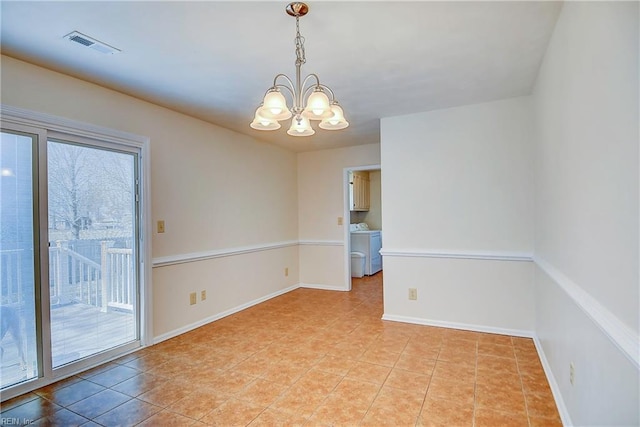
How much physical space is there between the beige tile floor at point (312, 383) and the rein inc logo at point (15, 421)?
0.02 m

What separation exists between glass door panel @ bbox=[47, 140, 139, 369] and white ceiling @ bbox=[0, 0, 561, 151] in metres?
0.71

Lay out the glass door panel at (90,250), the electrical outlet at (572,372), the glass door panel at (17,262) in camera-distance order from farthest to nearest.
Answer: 1. the glass door panel at (90,250)
2. the glass door panel at (17,262)
3. the electrical outlet at (572,372)

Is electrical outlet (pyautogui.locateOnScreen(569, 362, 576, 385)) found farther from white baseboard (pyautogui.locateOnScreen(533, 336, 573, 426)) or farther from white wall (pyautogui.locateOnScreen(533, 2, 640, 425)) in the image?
white baseboard (pyautogui.locateOnScreen(533, 336, 573, 426))

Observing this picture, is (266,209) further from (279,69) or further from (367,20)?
(367,20)

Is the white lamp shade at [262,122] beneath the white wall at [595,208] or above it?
above

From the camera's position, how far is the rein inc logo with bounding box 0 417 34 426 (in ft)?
6.43

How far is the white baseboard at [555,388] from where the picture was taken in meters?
1.85

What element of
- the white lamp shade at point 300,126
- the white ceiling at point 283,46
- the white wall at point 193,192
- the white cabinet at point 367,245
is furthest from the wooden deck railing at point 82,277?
the white cabinet at point 367,245

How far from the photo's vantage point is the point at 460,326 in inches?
136

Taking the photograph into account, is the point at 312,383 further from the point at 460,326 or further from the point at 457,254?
the point at 457,254

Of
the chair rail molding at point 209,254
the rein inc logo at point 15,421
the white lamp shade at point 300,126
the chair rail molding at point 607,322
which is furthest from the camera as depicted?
the chair rail molding at point 209,254

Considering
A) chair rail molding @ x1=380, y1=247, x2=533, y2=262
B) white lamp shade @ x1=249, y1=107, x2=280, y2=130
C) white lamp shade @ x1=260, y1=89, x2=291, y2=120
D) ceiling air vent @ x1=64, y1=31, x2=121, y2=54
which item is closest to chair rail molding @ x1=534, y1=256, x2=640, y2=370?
chair rail molding @ x1=380, y1=247, x2=533, y2=262

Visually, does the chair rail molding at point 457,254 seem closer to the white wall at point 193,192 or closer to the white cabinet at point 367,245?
the white wall at point 193,192

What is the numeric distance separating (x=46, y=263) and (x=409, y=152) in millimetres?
3413
